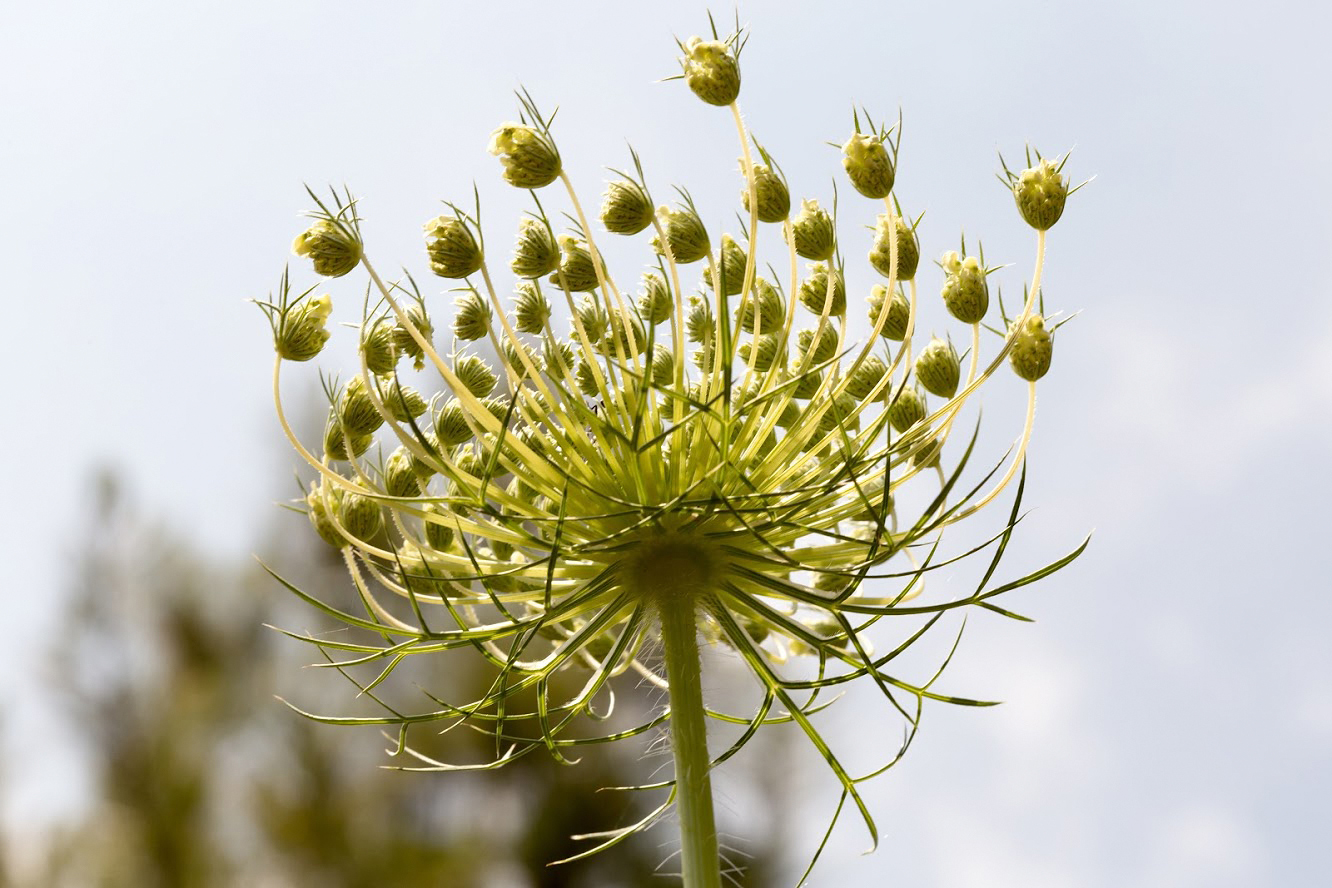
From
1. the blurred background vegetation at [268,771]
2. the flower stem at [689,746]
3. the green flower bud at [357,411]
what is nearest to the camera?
the flower stem at [689,746]

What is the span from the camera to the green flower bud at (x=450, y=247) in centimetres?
229

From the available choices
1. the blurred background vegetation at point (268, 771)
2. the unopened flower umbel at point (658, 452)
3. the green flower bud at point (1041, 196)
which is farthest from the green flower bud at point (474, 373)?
the blurred background vegetation at point (268, 771)

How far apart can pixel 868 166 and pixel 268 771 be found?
13.8 metres

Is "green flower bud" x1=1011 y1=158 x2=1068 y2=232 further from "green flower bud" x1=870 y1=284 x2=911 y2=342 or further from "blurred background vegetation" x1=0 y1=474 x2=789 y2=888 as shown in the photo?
"blurred background vegetation" x1=0 y1=474 x2=789 y2=888

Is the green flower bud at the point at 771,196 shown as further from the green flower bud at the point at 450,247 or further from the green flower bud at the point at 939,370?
the green flower bud at the point at 450,247

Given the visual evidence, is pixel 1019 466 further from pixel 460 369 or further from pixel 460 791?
pixel 460 791

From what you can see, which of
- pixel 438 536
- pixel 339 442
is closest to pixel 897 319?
pixel 438 536

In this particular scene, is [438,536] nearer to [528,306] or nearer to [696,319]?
[528,306]

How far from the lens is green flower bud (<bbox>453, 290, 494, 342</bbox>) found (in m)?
2.49

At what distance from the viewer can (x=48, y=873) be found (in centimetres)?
1087

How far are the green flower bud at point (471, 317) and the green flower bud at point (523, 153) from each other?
0.29 meters

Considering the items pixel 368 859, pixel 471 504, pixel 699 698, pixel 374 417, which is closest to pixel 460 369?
pixel 374 417

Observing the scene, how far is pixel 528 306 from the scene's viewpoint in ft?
8.49

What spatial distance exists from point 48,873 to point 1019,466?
37.4 feet
